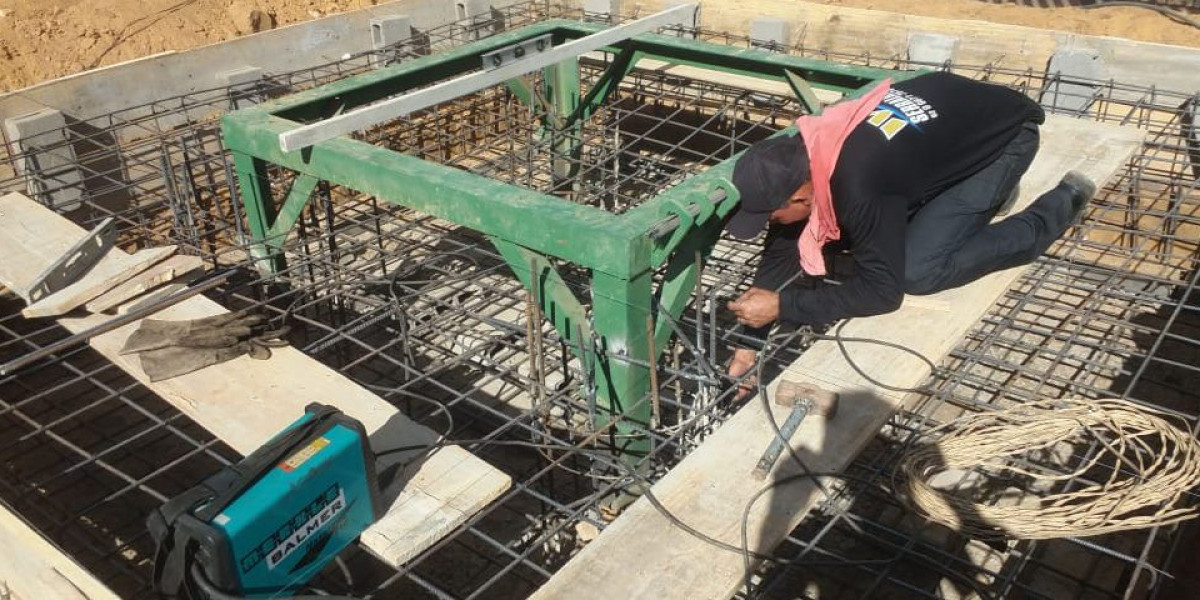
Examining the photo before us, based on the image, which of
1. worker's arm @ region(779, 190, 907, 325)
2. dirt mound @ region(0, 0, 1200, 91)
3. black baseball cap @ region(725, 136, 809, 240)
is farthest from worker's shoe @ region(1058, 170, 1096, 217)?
dirt mound @ region(0, 0, 1200, 91)

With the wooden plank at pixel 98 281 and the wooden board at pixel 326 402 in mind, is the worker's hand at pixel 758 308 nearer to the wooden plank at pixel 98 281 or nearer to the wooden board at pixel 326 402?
the wooden board at pixel 326 402

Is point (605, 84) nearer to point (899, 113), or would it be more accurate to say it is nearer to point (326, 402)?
point (899, 113)

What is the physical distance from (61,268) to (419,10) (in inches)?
225

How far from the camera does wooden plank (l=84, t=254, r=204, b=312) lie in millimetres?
4203

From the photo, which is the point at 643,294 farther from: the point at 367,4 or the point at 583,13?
the point at 367,4

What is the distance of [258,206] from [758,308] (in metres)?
2.73

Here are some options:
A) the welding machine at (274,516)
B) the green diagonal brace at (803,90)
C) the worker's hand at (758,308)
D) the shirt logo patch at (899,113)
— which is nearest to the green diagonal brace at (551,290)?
the worker's hand at (758,308)

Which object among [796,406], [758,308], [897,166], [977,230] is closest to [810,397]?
[796,406]

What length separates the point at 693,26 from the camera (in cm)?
860

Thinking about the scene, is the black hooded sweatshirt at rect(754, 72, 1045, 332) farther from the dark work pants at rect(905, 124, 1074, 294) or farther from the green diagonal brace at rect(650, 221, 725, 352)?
the green diagonal brace at rect(650, 221, 725, 352)

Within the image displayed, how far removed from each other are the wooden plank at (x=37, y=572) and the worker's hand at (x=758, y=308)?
8.31 ft

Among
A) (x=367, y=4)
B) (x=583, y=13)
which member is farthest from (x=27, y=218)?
(x=367, y=4)

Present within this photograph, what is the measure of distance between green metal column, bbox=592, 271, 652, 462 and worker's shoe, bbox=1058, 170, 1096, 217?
7.30ft

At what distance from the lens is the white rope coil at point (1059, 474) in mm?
3025
